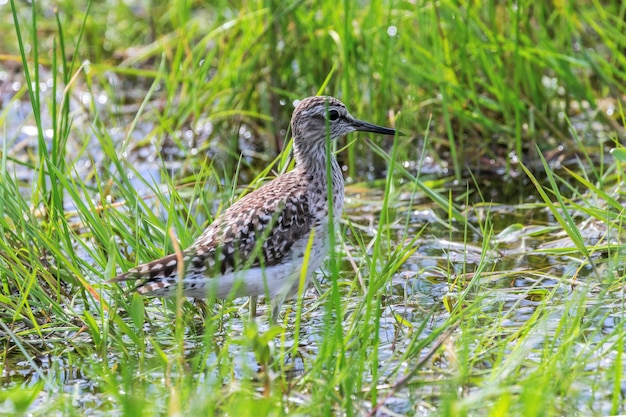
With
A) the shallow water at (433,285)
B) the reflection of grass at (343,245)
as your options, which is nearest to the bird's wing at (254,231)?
the reflection of grass at (343,245)

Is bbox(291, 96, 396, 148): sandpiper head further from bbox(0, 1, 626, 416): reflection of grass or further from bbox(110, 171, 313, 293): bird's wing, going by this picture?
bbox(110, 171, 313, 293): bird's wing

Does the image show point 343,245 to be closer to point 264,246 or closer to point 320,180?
point 320,180

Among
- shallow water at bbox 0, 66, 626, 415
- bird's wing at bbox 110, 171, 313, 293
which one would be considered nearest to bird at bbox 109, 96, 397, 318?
bird's wing at bbox 110, 171, 313, 293

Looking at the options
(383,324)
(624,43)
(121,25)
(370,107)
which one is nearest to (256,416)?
(383,324)

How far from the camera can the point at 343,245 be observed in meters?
6.09

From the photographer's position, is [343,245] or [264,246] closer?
[264,246]

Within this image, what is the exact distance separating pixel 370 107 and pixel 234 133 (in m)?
1.22

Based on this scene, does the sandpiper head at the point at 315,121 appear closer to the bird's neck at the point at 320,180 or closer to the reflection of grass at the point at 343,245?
the bird's neck at the point at 320,180

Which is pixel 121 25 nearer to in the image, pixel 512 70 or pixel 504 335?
pixel 512 70

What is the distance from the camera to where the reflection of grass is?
14.3 feet

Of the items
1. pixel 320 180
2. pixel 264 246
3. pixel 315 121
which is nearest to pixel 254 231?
pixel 264 246

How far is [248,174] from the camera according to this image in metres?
8.99

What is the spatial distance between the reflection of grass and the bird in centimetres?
16

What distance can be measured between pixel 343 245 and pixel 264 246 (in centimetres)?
69
